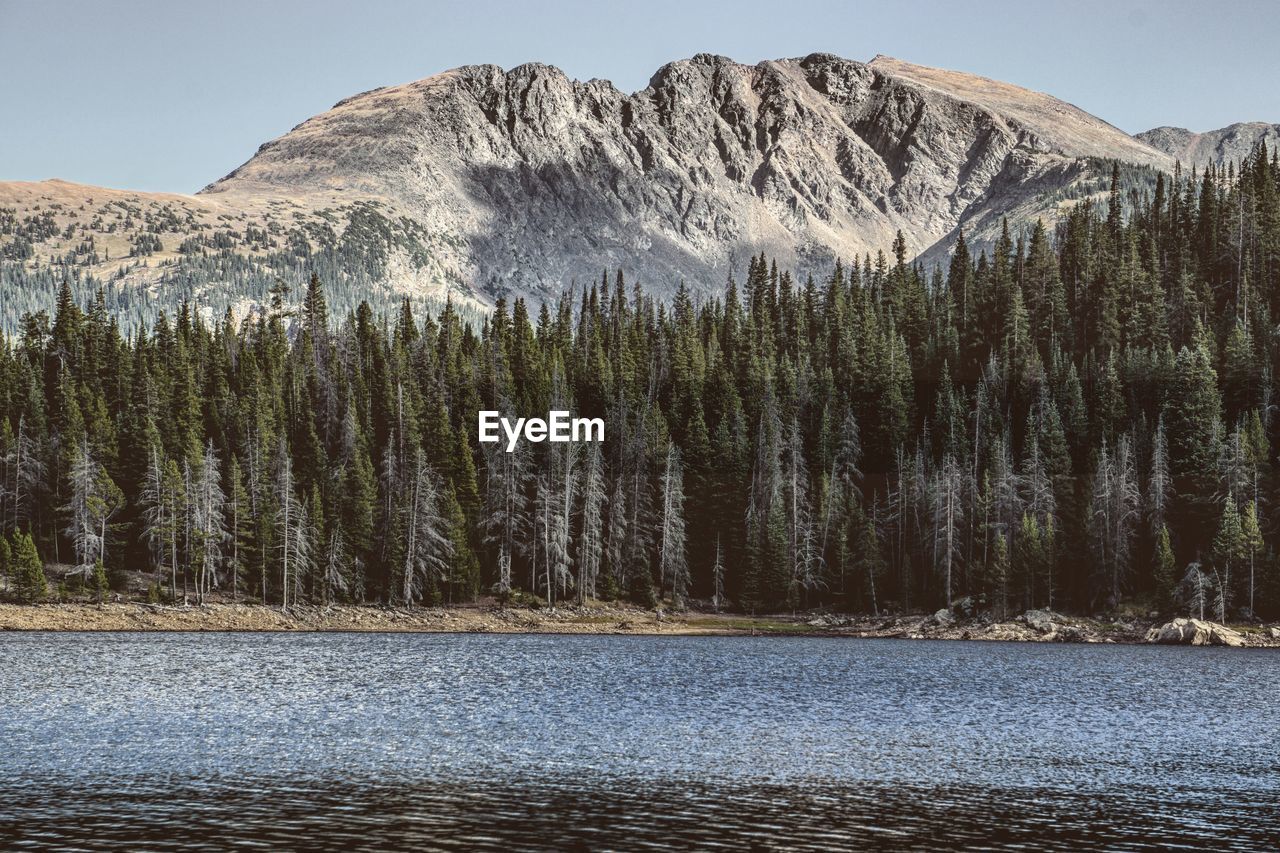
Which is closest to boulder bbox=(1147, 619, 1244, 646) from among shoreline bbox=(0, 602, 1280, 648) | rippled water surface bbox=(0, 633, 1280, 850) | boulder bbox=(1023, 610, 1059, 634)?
shoreline bbox=(0, 602, 1280, 648)

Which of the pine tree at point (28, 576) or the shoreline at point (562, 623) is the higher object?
the pine tree at point (28, 576)

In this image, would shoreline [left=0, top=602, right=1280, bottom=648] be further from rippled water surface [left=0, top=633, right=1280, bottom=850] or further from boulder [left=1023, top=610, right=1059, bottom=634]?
rippled water surface [left=0, top=633, right=1280, bottom=850]

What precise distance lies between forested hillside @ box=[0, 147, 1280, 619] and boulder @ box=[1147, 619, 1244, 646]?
429cm

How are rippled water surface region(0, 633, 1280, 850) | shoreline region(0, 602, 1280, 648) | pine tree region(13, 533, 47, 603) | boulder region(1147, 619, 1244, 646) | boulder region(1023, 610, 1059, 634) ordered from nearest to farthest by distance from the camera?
rippled water surface region(0, 633, 1280, 850) < boulder region(1147, 619, 1244, 646) < shoreline region(0, 602, 1280, 648) < pine tree region(13, 533, 47, 603) < boulder region(1023, 610, 1059, 634)

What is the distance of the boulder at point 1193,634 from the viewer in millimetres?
102188

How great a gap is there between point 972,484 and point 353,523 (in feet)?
186

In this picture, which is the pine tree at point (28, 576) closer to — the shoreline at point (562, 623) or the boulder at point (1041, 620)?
the shoreline at point (562, 623)

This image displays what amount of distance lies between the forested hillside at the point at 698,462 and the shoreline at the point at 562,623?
3147 mm

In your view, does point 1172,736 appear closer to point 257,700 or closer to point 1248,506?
point 257,700

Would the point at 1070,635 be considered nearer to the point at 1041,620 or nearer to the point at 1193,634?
the point at 1041,620

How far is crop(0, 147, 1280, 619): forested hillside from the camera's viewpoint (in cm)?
11594

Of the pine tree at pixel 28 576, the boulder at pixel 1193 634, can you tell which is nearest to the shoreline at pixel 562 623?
the boulder at pixel 1193 634

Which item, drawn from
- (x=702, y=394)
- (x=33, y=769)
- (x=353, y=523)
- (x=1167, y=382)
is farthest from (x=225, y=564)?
(x=1167, y=382)

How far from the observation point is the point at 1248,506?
110 meters
